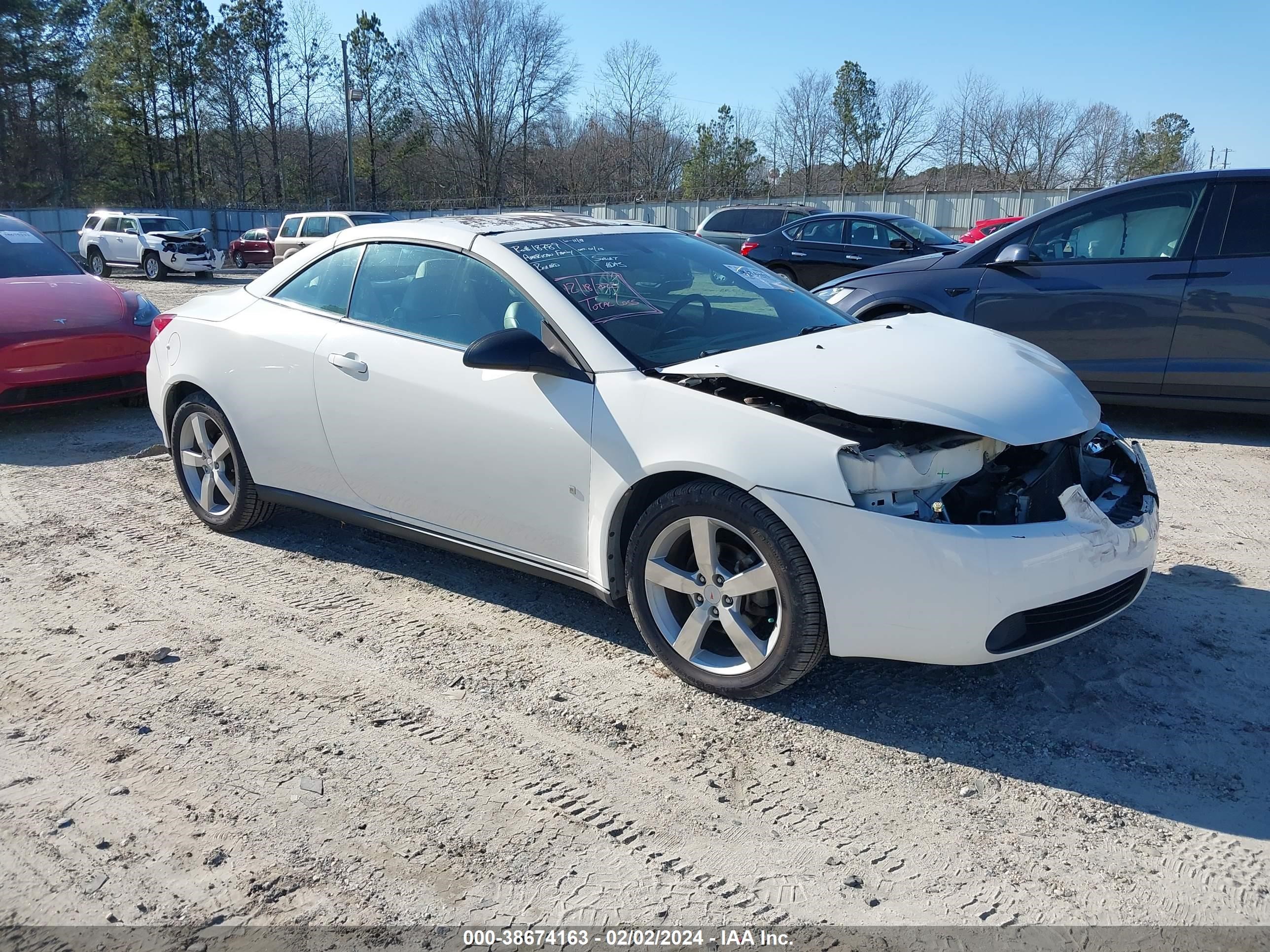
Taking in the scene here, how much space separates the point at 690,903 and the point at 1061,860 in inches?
38.2

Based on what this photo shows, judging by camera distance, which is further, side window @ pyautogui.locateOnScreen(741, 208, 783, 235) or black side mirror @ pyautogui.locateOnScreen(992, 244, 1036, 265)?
side window @ pyautogui.locateOnScreen(741, 208, 783, 235)

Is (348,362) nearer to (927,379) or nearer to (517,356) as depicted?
(517,356)

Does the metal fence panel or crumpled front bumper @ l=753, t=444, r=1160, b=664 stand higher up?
the metal fence panel

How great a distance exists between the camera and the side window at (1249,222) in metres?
6.43

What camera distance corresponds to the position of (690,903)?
240 centimetres

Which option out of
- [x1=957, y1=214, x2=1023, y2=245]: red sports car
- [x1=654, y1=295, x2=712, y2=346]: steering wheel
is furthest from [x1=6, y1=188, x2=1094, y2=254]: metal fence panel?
[x1=654, y1=295, x2=712, y2=346]: steering wheel

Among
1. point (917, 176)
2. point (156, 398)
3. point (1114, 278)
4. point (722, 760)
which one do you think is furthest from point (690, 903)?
point (917, 176)

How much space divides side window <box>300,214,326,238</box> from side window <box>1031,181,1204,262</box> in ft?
68.5

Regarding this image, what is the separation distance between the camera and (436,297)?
13.6 feet

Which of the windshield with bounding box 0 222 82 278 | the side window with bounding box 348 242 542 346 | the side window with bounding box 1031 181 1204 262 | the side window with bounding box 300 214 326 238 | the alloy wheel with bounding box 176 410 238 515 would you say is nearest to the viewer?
the side window with bounding box 348 242 542 346

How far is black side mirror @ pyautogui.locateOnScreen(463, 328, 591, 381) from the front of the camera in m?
3.51

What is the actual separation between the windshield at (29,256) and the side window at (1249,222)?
29.2 ft

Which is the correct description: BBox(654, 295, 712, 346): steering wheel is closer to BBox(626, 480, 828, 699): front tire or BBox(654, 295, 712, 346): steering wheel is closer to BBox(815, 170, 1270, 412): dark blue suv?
BBox(626, 480, 828, 699): front tire

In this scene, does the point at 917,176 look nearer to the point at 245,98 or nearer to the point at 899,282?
the point at 245,98
